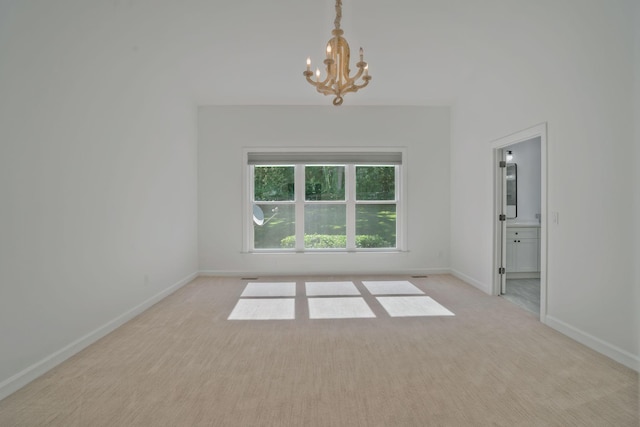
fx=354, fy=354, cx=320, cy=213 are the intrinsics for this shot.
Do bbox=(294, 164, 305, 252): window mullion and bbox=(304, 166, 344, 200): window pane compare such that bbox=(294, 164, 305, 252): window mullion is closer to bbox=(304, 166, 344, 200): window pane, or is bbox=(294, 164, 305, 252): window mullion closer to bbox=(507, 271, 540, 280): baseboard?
bbox=(304, 166, 344, 200): window pane

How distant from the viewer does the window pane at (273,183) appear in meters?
6.00

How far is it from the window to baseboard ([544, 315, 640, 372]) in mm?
2911

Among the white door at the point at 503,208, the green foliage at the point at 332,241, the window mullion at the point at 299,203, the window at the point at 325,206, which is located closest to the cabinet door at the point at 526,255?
the white door at the point at 503,208

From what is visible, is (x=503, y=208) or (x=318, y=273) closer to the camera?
(x=503, y=208)

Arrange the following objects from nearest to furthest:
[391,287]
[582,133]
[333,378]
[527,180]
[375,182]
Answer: [333,378] < [582,133] < [391,287] < [527,180] < [375,182]

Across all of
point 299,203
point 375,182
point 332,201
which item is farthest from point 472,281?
point 299,203

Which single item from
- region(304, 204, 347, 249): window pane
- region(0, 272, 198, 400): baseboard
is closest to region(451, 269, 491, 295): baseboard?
region(304, 204, 347, 249): window pane

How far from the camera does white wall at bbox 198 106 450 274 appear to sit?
229 inches

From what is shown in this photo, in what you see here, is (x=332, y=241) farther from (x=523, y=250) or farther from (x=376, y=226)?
(x=523, y=250)

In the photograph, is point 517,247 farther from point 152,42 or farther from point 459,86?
point 152,42

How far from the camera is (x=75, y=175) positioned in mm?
2857

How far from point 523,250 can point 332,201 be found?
10.1 feet

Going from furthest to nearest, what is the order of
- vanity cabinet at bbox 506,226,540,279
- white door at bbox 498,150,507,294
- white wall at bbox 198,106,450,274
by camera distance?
1. white wall at bbox 198,106,450,274
2. vanity cabinet at bbox 506,226,540,279
3. white door at bbox 498,150,507,294

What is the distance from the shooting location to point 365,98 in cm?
561
